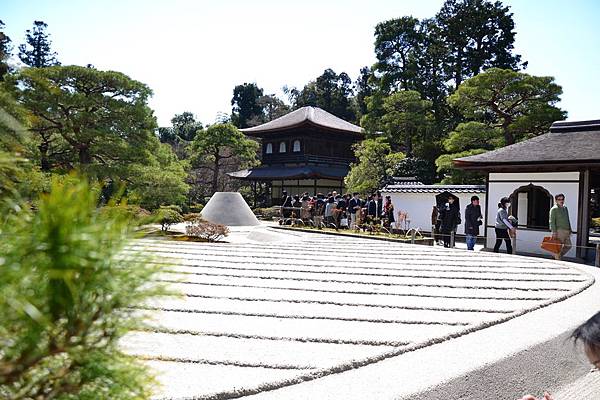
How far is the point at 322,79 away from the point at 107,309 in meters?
45.1

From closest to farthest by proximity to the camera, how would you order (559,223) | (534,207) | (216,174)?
(559,223) < (534,207) < (216,174)

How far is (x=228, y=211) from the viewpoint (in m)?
16.5

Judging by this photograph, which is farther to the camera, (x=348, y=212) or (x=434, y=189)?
(x=434, y=189)

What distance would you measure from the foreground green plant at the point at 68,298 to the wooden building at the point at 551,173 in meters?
11.4

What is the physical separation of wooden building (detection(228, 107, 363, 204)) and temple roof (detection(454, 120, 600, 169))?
47.1ft

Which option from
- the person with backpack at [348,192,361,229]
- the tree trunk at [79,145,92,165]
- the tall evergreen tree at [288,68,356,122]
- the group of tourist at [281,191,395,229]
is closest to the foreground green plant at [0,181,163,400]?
the group of tourist at [281,191,395,229]

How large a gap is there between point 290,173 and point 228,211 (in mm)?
10946

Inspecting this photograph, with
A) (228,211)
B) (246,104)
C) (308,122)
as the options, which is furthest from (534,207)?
(246,104)

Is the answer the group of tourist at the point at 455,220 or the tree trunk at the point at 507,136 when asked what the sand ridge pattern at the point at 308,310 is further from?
the tree trunk at the point at 507,136

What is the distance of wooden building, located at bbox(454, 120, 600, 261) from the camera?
36.0ft

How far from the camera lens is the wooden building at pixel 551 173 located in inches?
432

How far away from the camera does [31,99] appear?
1470 cm

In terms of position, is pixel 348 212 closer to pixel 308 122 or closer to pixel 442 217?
pixel 442 217

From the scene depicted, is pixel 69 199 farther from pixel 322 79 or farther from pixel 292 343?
pixel 322 79
